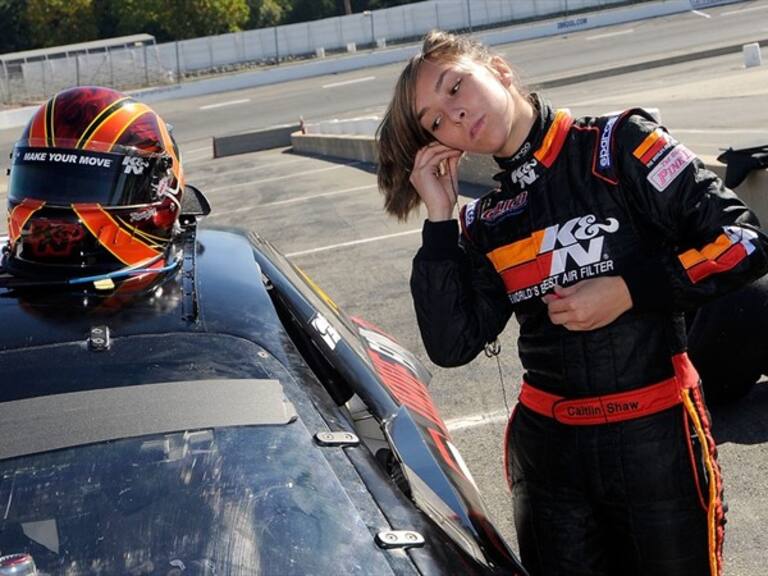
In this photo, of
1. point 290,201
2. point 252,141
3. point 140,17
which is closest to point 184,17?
point 140,17

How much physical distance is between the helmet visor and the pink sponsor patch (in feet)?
5.89

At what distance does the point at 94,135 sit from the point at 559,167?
175 cm

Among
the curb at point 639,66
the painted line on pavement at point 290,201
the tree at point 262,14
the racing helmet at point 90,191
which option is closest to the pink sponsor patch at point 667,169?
the racing helmet at point 90,191

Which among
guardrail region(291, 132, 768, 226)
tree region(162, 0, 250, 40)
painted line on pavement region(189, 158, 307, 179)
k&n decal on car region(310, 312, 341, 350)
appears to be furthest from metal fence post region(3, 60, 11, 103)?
k&n decal on car region(310, 312, 341, 350)

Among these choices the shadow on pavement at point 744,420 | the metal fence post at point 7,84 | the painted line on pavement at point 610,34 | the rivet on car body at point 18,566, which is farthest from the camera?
the metal fence post at point 7,84

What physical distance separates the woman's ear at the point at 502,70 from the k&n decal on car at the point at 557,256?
13.8 inches

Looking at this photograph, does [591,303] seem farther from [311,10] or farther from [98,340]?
[311,10]

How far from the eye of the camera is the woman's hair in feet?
7.57

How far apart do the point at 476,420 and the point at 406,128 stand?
2.43 metres

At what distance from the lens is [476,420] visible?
4.59 m

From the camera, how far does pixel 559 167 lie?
2238mm

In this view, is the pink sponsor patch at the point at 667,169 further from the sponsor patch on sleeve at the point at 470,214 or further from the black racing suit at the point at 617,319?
the sponsor patch on sleeve at the point at 470,214

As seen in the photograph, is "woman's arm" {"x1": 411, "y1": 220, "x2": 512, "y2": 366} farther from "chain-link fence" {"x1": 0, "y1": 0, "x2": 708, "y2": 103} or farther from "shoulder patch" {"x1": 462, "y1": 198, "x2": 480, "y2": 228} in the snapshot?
"chain-link fence" {"x1": 0, "y1": 0, "x2": 708, "y2": 103}

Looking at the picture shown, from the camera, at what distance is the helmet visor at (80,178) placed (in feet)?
10.6
